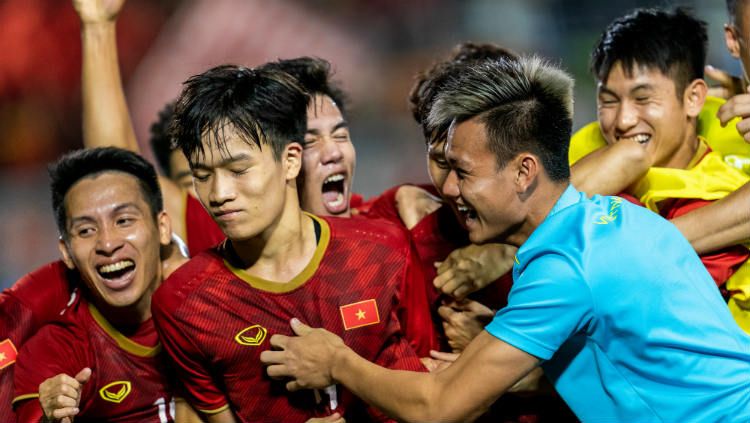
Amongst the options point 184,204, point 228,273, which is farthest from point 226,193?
point 184,204

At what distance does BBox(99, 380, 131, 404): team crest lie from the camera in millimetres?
3201

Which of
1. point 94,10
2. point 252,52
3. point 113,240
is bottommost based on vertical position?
point 113,240

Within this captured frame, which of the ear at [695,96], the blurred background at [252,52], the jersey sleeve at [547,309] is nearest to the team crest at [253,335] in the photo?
the jersey sleeve at [547,309]

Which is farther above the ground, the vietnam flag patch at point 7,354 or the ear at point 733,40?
the ear at point 733,40

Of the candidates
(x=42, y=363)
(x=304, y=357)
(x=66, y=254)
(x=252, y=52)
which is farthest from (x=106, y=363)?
(x=252, y=52)

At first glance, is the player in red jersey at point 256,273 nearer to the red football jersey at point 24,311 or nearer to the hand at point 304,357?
the hand at point 304,357

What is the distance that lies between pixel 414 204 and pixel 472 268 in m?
0.53

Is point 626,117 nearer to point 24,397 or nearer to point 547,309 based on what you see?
point 547,309

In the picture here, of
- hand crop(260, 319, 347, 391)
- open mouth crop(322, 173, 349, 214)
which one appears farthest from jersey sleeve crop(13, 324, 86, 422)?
open mouth crop(322, 173, 349, 214)

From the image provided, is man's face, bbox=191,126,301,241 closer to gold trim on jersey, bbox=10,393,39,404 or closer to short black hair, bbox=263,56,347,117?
short black hair, bbox=263,56,347,117

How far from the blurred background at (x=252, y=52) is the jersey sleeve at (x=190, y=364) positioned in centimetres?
499

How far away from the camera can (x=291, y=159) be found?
296 cm

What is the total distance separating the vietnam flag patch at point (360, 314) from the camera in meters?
2.86

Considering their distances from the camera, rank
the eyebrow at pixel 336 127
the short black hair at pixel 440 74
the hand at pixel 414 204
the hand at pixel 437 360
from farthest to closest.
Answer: the eyebrow at pixel 336 127, the hand at pixel 414 204, the short black hair at pixel 440 74, the hand at pixel 437 360
